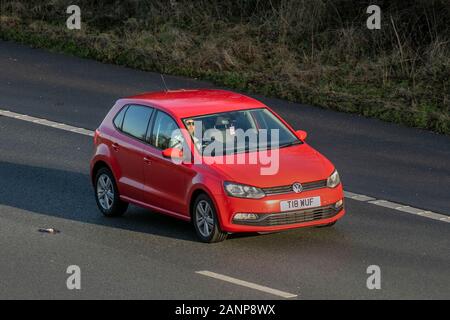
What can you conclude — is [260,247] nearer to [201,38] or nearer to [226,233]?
[226,233]

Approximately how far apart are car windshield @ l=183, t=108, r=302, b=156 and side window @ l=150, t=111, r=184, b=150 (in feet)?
0.60

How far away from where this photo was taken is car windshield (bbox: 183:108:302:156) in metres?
17.6

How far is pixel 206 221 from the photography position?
1706 centimetres

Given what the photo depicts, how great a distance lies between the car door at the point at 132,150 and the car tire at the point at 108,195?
161 mm

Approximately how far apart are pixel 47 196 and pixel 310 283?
5810 millimetres

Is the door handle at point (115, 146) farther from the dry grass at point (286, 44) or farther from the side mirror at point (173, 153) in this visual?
the dry grass at point (286, 44)

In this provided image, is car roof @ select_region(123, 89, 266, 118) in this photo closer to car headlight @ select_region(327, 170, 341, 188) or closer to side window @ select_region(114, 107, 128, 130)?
side window @ select_region(114, 107, 128, 130)

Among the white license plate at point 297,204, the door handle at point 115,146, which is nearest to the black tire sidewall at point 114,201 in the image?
the door handle at point 115,146

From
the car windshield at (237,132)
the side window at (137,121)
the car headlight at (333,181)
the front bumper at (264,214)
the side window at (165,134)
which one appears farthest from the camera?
the side window at (137,121)

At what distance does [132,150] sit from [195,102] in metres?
1.05

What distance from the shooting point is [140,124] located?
60.5 ft

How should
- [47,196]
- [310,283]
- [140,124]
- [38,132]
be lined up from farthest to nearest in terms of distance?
[38,132] → [47,196] → [140,124] → [310,283]

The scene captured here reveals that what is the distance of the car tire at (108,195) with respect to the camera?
A: 18.7 metres
